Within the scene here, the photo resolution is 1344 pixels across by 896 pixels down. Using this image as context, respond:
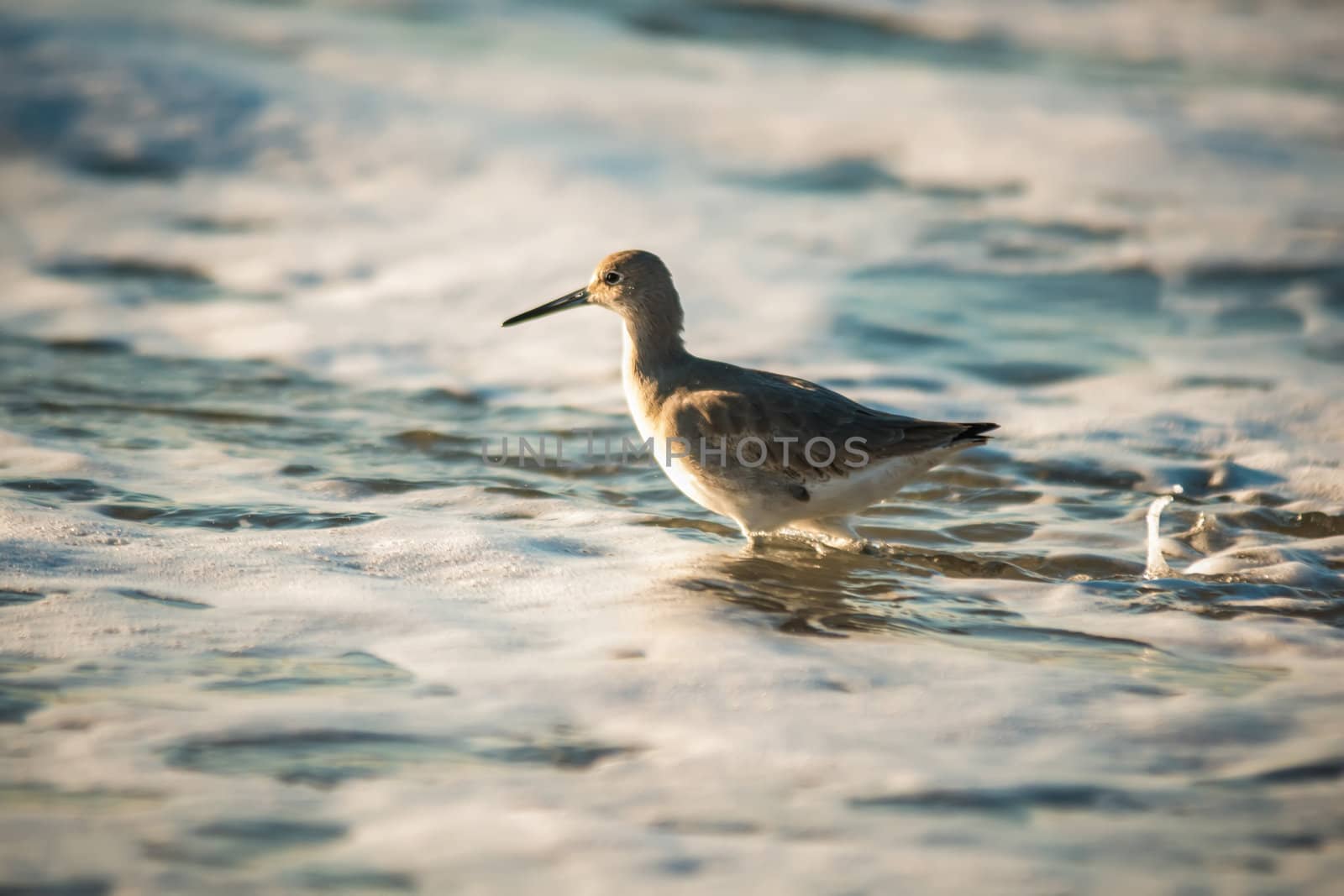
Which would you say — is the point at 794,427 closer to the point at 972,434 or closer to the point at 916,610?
the point at 972,434

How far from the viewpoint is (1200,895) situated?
9.94 ft

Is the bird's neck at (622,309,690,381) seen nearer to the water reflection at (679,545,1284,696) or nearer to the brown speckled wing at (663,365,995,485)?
the brown speckled wing at (663,365,995,485)

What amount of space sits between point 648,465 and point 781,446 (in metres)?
1.53

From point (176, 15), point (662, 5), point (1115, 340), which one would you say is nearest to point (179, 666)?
point (1115, 340)

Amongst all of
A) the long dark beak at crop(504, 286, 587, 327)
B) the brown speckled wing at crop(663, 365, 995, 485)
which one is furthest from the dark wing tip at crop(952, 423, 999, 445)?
the long dark beak at crop(504, 286, 587, 327)

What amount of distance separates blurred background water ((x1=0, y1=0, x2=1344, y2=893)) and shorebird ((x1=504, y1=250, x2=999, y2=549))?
1.00ft

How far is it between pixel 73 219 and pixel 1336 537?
858 centimetres

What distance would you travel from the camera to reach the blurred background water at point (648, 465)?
3.37 meters

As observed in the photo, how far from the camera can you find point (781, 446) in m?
5.32

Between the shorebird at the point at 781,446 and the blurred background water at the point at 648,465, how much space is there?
1.00 ft

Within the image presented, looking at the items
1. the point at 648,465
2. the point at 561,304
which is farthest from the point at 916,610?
the point at 561,304

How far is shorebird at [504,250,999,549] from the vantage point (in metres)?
5.27

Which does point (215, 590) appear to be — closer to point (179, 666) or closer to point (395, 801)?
point (179, 666)

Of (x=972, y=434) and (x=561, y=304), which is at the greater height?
(x=561, y=304)
